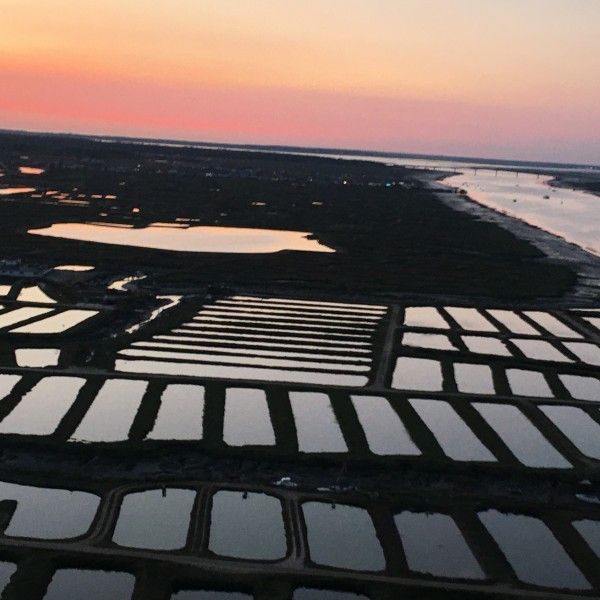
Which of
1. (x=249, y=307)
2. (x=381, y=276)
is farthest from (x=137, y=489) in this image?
(x=381, y=276)

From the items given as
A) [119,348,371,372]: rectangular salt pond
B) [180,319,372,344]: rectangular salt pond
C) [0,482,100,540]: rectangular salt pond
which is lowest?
[180,319,372,344]: rectangular salt pond

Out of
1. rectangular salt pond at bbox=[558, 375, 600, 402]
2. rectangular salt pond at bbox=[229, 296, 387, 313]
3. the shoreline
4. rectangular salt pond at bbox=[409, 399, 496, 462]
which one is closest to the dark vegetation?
the shoreline

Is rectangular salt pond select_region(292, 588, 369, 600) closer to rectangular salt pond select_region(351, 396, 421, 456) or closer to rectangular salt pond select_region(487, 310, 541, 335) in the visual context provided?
rectangular salt pond select_region(351, 396, 421, 456)

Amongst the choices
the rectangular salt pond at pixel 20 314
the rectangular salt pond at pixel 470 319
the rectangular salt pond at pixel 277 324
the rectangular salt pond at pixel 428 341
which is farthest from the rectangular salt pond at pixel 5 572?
the rectangular salt pond at pixel 470 319

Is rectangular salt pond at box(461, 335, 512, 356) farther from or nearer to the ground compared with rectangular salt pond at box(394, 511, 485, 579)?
nearer to the ground

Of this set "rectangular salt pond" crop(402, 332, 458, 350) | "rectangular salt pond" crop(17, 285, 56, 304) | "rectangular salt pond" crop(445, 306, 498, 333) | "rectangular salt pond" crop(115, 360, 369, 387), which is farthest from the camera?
"rectangular salt pond" crop(17, 285, 56, 304)

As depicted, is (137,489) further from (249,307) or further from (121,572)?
(249,307)
